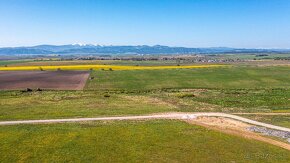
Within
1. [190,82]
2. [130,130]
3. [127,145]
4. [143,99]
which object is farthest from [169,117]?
[190,82]

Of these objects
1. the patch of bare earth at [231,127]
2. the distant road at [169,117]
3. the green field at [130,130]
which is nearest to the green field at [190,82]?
the green field at [130,130]

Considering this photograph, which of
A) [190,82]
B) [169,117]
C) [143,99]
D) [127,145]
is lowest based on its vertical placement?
[190,82]

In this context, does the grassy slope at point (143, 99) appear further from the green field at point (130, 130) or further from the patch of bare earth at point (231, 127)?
the patch of bare earth at point (231, 127)

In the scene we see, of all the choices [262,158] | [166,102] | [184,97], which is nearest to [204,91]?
[184,97]

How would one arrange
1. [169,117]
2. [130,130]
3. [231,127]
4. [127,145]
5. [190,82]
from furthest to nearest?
1. [190,82]
2. [169,117]
3. [231,127]
4. [130,130]
5. [127,145]

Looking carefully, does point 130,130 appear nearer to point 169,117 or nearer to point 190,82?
point 169,117
